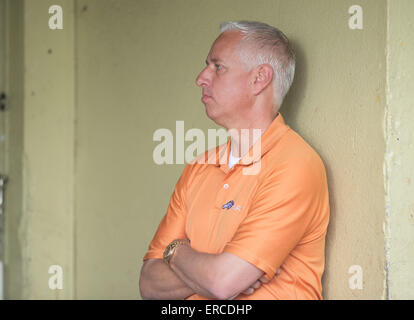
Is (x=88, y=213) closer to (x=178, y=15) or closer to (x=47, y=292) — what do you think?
(x=47, y=292)

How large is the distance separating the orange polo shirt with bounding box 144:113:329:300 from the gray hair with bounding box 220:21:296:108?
0.12m

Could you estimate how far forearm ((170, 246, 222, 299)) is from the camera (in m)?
1.36

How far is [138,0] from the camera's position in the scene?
247 centimetres

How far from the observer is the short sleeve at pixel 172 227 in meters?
1.68

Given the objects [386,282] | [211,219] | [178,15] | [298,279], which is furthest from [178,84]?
[386,282]

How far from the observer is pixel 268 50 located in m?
1.54

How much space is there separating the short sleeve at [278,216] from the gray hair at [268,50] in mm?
268

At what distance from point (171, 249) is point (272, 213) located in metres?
0.33

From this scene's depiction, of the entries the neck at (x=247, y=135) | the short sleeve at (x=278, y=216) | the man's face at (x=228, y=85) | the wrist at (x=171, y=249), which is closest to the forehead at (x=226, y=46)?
the man's face at (x=228, y=85)

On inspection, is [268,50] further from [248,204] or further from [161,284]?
[161,284]

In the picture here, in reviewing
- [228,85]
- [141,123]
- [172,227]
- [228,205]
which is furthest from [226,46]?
[141,123]

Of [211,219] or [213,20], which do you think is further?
[213,20]

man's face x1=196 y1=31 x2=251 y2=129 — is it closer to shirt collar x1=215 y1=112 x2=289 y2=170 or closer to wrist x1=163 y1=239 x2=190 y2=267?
shirt collar x1=215 y1=112 x2=289 y2=170

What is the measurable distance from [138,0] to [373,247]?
1.59 meters
